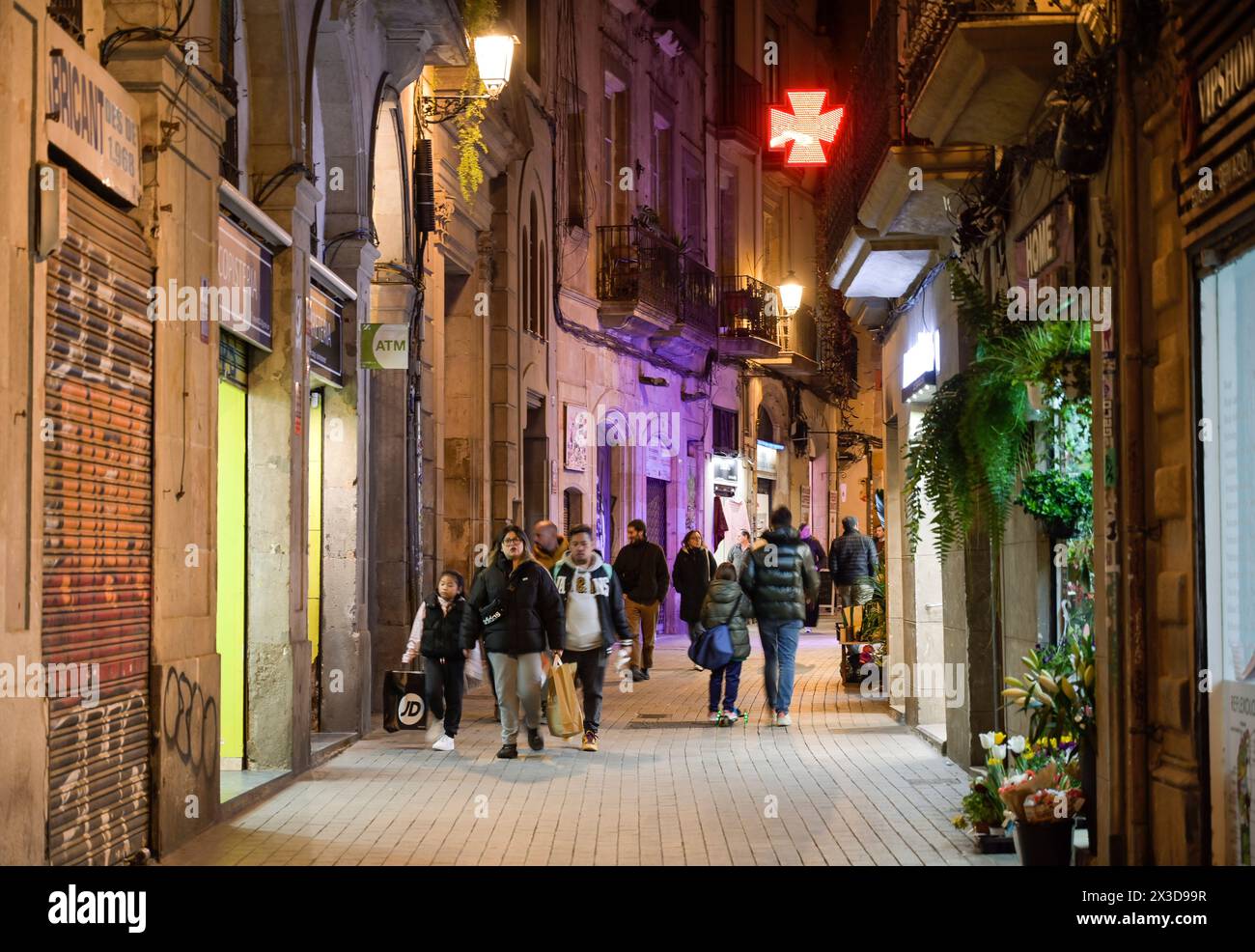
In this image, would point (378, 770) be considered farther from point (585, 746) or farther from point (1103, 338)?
point (1103, 338)

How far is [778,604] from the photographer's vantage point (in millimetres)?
16516

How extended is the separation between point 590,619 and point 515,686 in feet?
3.06

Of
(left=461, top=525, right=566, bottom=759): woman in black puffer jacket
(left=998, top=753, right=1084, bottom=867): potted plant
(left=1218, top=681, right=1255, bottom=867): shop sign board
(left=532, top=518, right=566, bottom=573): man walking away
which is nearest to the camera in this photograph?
(left=1218, top=681, right=1255, bottom=867): shop sign board

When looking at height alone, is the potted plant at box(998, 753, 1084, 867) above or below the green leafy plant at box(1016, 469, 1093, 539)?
below

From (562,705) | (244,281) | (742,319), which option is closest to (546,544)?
(562,705)

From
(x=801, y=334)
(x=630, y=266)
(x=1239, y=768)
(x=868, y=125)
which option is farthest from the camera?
(x=801, y=334)

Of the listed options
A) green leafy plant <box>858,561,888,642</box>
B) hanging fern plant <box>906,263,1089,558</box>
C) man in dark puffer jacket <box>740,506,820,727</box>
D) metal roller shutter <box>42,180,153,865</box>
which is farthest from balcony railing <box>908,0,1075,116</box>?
green leafy plant <box>858,561,888,642</box>

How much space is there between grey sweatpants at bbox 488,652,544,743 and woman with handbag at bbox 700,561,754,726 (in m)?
2.82

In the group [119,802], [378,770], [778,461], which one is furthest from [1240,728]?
Result: [778,461]

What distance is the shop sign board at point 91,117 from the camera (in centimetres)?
820

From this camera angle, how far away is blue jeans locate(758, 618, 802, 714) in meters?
16.5

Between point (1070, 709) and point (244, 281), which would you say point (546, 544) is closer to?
point (244, 281)

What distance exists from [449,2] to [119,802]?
9.91 m

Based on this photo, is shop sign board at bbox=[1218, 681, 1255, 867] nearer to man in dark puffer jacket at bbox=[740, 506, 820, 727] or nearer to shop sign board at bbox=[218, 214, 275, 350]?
shop sign board at bbox=[218, 214, 275, 350]
